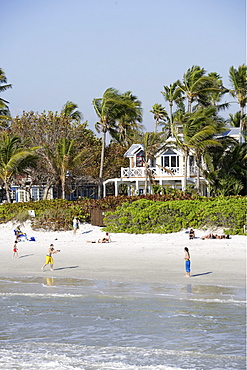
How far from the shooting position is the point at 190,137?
116ft

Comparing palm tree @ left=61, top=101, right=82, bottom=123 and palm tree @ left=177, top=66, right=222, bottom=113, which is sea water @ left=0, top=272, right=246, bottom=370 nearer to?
palm tree @ left=177, top=66, right=222, bottom=113

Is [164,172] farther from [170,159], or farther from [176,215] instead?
[176,215]

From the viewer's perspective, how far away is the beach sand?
746 inches

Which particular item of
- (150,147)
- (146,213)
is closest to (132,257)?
(146,213)

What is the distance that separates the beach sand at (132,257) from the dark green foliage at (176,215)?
21.3 inches

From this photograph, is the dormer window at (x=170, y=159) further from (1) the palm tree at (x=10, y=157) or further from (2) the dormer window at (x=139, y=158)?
(1) the palm tree at (x=10, y=157)

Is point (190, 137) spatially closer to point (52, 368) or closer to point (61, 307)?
point (61, 307)

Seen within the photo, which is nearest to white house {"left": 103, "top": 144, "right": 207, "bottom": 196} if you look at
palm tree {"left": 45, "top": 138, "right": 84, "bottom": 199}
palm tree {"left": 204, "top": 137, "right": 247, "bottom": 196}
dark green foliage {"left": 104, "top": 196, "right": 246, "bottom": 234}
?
palm tree {"left": 204, "top": 137, "right": 247, "bottom": 196}

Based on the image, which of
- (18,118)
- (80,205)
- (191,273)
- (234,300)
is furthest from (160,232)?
(18,118)

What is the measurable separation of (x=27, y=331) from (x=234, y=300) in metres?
5.91

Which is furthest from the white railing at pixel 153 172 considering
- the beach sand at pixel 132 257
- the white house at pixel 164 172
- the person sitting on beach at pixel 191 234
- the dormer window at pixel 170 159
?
the person sitting on beach at pixel 191 234

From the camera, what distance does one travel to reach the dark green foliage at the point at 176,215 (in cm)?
2590

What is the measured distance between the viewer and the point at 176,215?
89.6 feet

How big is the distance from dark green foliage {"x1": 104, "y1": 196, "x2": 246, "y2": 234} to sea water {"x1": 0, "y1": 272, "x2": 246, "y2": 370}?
8788mm
